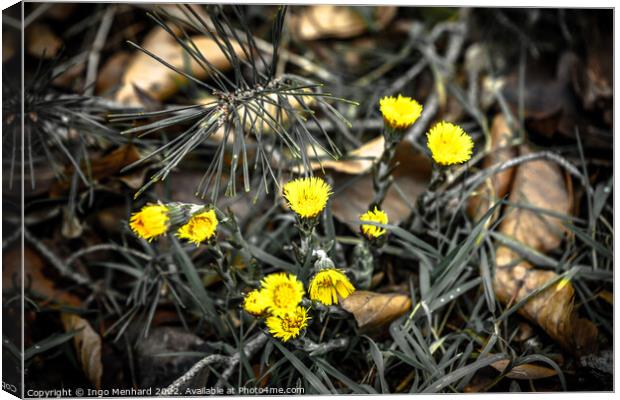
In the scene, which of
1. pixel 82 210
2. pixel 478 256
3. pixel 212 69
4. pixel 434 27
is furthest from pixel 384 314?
pixel 434 27

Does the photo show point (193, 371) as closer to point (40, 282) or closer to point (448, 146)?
point (40, 282)

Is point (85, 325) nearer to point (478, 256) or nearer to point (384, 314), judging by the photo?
point (384, 314)

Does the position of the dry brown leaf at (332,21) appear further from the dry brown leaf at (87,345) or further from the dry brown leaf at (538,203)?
the dry brown leaf at (87,345)

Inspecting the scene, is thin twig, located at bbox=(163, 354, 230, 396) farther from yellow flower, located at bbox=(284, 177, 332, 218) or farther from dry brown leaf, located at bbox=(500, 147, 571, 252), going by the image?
dry brown leaf, located at bbox=(500, 147, 571, 252)

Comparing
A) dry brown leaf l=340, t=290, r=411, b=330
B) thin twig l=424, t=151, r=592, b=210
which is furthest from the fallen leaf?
dry brown leaf l=340, t=290, r=411, b=330

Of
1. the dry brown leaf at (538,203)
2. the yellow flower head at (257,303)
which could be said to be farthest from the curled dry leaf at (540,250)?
the yellow flower head at (257,303)

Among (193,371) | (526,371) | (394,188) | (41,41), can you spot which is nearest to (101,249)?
(193,371)
